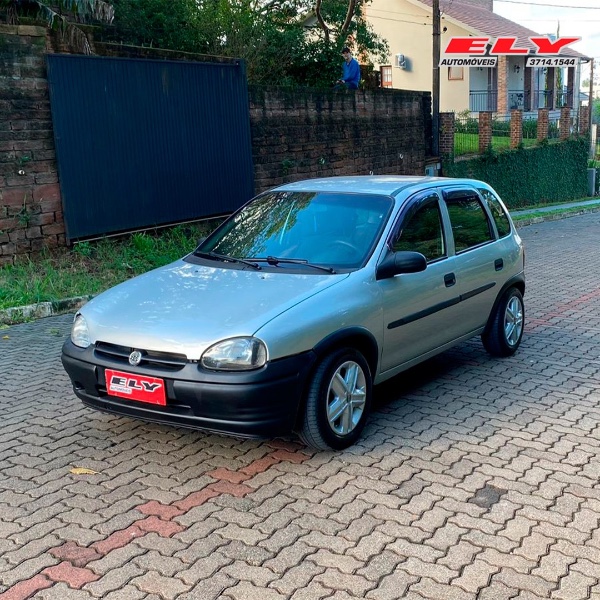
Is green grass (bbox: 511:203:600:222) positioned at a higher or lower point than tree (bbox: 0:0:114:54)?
lower

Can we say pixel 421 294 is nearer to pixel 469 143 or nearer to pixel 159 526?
pixel 159 526

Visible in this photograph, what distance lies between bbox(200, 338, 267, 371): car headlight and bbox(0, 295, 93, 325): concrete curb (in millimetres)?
5061

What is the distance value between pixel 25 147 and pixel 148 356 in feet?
21.7

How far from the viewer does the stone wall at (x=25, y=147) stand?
1002cm

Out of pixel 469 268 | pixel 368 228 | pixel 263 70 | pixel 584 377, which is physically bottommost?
pixel 584 377

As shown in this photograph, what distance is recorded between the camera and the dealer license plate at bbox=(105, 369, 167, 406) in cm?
454

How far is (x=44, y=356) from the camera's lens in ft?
24.3

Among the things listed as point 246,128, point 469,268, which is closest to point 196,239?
point 246,128

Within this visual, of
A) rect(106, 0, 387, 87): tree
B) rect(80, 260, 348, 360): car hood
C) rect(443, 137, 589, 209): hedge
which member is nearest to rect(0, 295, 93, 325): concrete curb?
rect(80, 260, 348, 360): car hood

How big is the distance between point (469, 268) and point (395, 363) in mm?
1249

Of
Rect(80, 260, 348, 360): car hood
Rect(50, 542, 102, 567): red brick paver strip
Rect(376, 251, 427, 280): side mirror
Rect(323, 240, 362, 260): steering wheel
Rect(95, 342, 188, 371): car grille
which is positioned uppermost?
Rect(323, 240, 362, 260): steering wheel

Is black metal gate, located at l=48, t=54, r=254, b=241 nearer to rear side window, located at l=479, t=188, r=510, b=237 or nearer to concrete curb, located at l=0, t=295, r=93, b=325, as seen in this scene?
concrete curb, located at l=0, t=295, r=93, b=325

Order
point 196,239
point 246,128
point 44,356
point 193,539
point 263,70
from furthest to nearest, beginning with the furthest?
1. point 263,70
2. point 246,128
3. point 196,239
4. point 44,356
5. point 193,539

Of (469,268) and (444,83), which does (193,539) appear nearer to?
(469,268)
